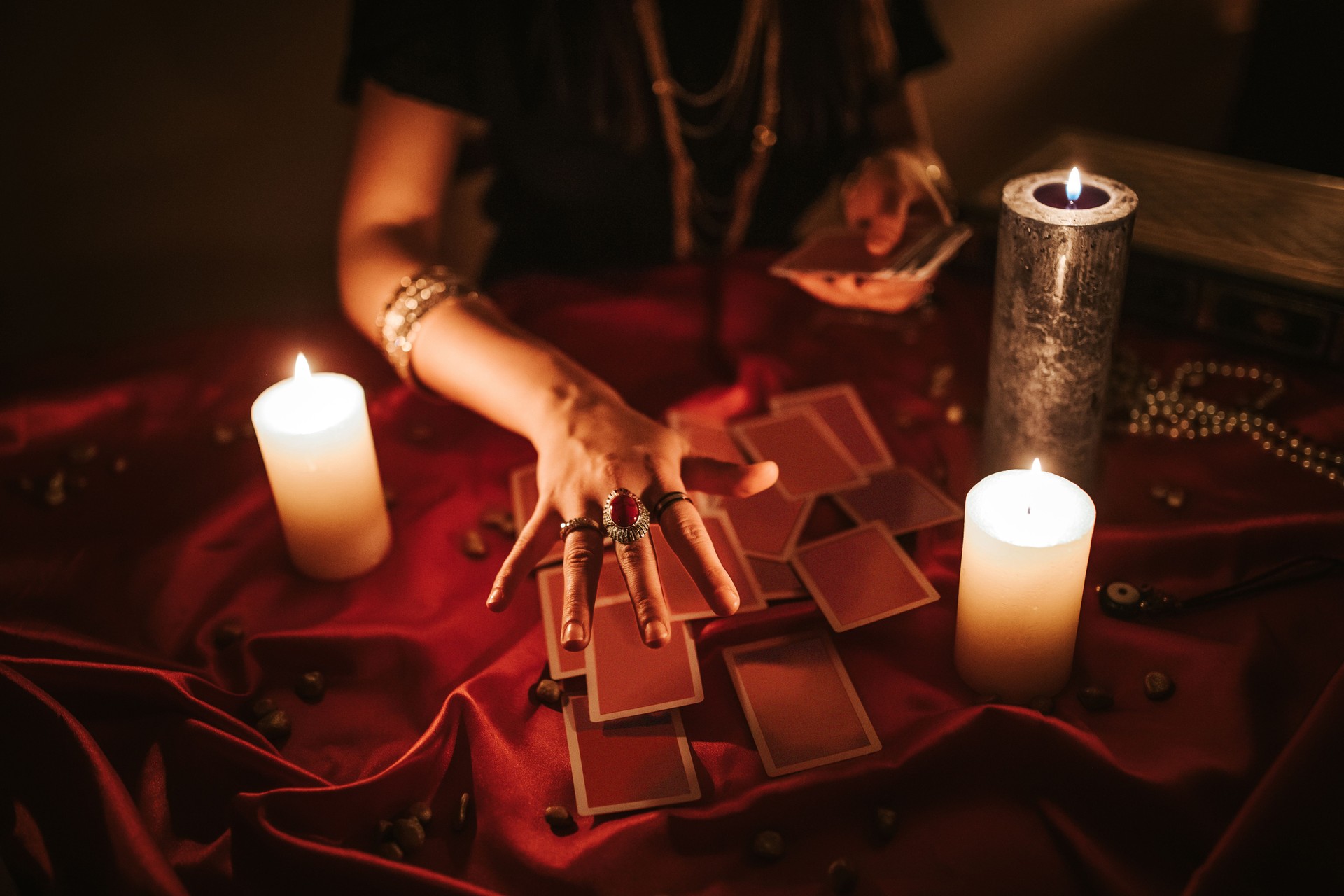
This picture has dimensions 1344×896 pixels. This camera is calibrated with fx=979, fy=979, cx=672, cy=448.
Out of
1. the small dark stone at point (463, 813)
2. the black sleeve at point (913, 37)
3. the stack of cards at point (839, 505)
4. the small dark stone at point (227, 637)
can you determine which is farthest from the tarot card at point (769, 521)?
the black sleeve at point (913, 37)

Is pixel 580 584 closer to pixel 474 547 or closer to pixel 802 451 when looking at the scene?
pixel 474 547

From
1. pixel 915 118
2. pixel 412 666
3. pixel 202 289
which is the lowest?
pixel 202 289

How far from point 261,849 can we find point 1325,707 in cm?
76

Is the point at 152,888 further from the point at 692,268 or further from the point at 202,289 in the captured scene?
the point at 202,289

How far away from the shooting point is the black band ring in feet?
2.65

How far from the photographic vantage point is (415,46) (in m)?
1.18

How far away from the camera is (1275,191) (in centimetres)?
127

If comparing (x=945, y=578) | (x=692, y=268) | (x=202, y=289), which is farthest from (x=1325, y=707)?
(x=202, y=289)

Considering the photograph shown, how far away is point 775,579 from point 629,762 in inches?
8.9

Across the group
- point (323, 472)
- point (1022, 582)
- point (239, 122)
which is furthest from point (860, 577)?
point (239, 122)

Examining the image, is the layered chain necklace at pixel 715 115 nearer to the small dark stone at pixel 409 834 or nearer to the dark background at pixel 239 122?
the dark background at pixel 239 122

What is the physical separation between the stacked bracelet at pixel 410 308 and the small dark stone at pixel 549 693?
0.44 meters

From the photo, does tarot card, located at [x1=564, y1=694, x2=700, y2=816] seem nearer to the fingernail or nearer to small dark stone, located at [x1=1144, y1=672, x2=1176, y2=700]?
the fingernail

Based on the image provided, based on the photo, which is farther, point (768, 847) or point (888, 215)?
point (888, 215)
